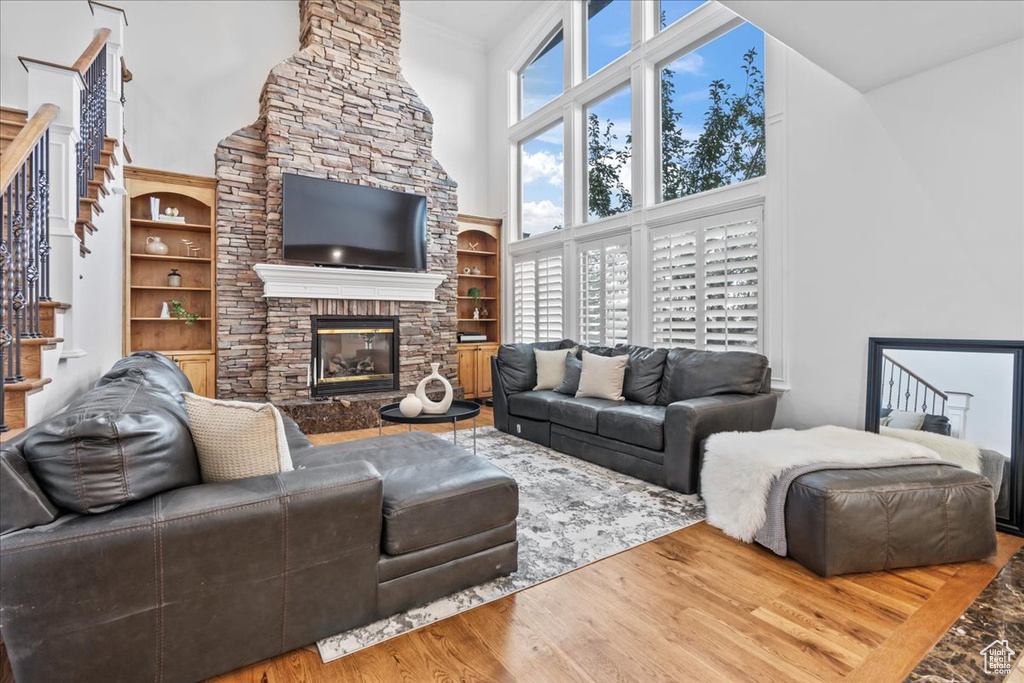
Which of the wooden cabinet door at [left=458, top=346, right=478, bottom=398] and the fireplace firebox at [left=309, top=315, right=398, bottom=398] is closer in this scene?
the fireplace firebox at [left=309, top=315, right=398, bottom=398]

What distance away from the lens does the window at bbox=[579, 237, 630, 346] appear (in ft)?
16.9

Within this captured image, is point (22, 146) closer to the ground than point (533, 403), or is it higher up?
higher up

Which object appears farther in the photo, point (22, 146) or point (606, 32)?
point (606, 32)

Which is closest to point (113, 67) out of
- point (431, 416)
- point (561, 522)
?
point (431, 416)

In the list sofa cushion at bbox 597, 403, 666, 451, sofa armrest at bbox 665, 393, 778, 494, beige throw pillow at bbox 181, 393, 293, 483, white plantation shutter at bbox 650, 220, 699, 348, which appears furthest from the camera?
white plantation shutter at bbox 650, 220, 699, 348

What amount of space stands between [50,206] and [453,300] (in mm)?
4230

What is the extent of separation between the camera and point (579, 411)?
3.91 m

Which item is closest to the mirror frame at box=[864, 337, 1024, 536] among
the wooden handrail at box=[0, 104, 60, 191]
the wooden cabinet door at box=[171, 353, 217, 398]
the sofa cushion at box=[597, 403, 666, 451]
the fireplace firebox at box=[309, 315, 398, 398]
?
the sofa cushion at box=[597, 403, 666, 451]

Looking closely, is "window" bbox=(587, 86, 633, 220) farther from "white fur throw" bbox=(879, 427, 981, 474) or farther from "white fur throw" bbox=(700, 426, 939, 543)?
"white fur throw" bbox=(879, 427, 981, 474)

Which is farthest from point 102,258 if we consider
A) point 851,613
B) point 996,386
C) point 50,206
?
point 996,386

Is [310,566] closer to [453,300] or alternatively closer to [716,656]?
[716,656]

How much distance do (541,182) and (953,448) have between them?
520 cm

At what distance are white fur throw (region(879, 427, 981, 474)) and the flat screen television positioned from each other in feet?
16.3

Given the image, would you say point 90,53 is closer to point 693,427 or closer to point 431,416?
point 431,416
